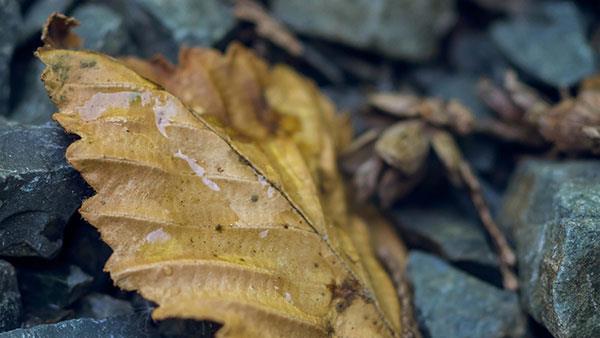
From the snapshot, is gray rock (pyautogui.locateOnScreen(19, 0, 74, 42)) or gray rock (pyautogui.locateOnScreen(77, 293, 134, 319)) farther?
gray rock (pyautogui.locateOnScreen(19, 0, 74, 42))

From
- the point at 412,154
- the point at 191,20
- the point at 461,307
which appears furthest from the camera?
the point at 191,20

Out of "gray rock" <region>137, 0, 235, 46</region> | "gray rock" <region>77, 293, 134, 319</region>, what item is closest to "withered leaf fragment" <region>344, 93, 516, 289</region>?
"gray rock" <region>137, 0, 235, 46</region>

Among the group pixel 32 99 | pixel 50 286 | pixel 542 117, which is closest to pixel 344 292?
pixel 50 286

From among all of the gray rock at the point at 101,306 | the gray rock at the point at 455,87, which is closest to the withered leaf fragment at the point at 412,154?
the gray rock at the point at 455,87

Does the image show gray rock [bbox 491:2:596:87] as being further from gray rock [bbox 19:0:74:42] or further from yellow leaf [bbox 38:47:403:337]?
gray rock [bbox 19:0:74:42]

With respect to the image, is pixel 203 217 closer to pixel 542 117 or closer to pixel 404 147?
pixel 404 147

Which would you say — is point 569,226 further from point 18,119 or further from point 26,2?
point 26,2

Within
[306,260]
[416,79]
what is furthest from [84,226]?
[416,79]
